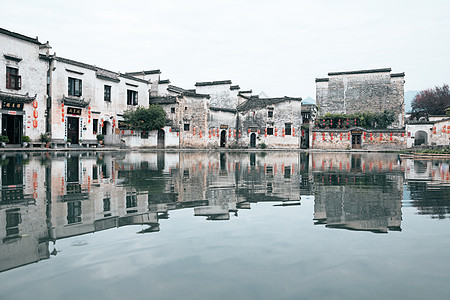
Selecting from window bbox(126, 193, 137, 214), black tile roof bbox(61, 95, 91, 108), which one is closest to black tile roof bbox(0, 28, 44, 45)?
black tile roof bbox(61, 95, 91, 108)

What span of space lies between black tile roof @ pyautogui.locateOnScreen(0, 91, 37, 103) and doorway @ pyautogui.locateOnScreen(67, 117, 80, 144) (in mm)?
3484

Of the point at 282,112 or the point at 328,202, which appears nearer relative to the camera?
the point at 328,202

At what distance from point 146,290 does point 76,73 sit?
28981 millimetres

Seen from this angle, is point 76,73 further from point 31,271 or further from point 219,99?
point 31,271

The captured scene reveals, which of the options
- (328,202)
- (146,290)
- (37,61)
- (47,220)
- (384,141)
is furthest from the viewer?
(384,141)

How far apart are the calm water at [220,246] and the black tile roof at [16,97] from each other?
66.4 feet

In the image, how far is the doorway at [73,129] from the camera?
89.3 feet

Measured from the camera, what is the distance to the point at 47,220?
3.95 m

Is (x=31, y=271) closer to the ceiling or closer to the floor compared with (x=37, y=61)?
closer to the floor

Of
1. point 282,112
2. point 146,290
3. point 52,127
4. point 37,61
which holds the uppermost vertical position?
point 37,61

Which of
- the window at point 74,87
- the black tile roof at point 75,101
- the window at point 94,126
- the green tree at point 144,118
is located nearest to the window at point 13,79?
the black tile roof at point 75,101

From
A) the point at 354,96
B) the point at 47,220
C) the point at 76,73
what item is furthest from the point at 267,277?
the point at 354,96

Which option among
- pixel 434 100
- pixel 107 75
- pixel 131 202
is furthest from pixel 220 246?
pixel 434 100

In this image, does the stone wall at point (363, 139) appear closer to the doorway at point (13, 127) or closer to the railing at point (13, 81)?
the doorway at point (13, 127)
